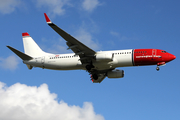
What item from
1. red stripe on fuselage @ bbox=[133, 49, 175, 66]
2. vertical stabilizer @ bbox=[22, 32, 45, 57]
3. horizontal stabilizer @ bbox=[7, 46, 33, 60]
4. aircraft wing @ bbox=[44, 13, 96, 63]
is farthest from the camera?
vertical stabilizer @ bbox=[22, 32, 45, 57]

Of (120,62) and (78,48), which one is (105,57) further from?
(78,48)

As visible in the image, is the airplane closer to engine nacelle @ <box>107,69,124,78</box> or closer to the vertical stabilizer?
engine nacelle @ <box>107,69,124,78</box>

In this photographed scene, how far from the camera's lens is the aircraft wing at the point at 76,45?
41.0 m

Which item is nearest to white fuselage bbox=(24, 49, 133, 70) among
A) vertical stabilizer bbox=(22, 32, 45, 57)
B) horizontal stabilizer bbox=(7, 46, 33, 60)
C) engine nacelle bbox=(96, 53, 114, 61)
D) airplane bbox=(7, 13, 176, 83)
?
airplane bbox=(7, 13, 176, 83)

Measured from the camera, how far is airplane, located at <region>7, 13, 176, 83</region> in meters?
46.1

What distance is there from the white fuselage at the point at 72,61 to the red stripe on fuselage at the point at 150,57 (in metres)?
1.04

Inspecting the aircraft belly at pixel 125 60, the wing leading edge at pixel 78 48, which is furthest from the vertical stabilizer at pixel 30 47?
the aircraft belly at pixel 125 60

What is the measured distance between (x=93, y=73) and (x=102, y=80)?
11.6ft

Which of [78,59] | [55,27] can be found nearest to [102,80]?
[78,59]

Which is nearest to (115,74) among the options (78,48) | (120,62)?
(120,62)

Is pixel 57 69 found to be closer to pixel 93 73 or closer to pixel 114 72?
pixel 93 73

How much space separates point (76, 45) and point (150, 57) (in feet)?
42.6

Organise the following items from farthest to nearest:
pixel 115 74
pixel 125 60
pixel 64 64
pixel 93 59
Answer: pixel 115 74 → pixel 64 64 → pixel 93 59 → pixel 125 60

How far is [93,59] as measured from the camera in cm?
4750
